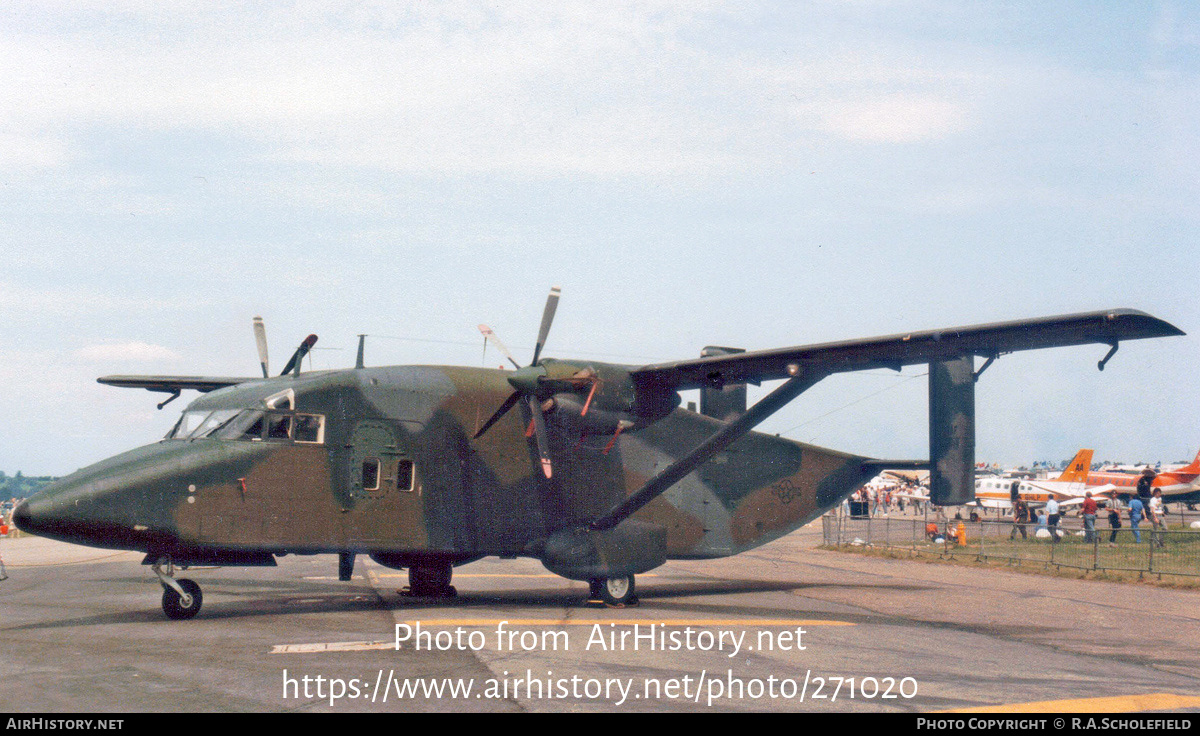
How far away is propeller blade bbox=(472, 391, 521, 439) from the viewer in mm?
17641

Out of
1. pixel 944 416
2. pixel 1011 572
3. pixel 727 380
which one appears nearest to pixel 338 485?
pixel 727 380

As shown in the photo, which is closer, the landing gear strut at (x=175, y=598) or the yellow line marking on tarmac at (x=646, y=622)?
the landing gear strut at (x=175, y=598)

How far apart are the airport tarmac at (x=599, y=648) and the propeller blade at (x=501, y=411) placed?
318cm

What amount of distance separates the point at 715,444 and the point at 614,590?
340 cm

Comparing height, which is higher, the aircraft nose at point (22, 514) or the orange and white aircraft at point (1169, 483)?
the aircraft nose at point (22, 514)

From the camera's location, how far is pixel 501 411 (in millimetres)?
17781

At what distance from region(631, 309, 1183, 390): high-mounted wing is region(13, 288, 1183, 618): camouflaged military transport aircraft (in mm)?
42

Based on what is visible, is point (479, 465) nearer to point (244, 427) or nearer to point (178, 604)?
point (244, 427)

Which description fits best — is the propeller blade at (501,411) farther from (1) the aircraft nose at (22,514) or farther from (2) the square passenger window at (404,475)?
(1) the aircraft nose at (22,514)

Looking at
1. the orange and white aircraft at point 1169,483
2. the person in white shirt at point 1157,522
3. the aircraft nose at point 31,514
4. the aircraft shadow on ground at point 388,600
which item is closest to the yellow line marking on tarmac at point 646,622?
the aircraft shadow on ground at point 388,600

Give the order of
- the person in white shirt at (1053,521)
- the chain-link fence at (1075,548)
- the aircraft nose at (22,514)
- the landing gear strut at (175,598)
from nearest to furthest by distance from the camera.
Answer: the aircraft nose at (22,514), the landing gear strut at (175,598), the chain-link fence at (1075,548), the person in white shirt at (1053,521)

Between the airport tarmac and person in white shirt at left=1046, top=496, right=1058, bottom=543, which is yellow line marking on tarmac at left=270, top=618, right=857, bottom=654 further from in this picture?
person in white shirt at left=1046, top=496, right=1058, bottom=543

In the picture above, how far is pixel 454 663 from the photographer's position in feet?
38.3

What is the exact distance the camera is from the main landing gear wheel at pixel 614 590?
61.5 feet
